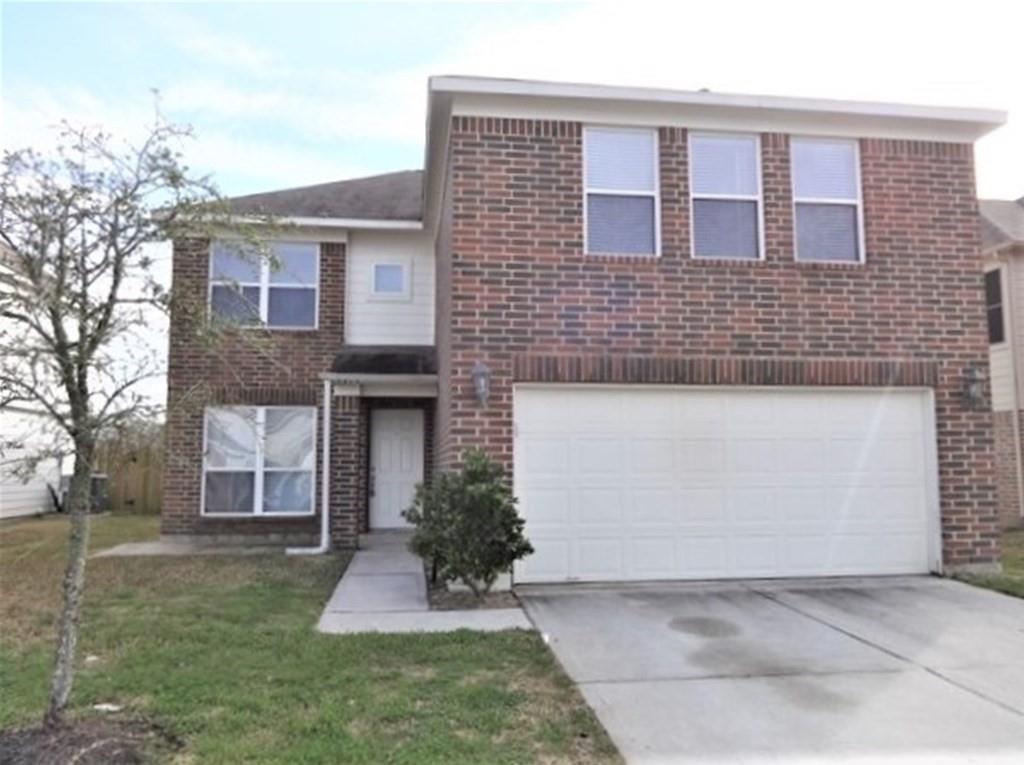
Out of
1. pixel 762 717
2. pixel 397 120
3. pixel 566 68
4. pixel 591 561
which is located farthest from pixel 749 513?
pixel 397 120

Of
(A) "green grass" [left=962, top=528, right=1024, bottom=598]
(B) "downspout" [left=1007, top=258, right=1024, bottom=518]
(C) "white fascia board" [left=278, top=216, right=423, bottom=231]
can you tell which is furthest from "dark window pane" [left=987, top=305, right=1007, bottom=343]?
(C) "white fascia board" [left=278, top=216, right=423, bottom=231]

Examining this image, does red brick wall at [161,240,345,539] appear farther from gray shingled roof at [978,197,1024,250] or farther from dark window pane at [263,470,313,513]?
gray shingled roof at [978,197,1024,250]

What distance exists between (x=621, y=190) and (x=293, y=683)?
616 cm

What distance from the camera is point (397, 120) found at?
11.6m

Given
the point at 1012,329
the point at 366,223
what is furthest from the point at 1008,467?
the point at 366,223

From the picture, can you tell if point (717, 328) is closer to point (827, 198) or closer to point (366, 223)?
point (827, 198)

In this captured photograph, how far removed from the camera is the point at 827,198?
29.4ft

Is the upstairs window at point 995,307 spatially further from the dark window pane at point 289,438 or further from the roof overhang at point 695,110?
the dark window pane at point 289,438

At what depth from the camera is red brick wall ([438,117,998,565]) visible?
27.0 ft

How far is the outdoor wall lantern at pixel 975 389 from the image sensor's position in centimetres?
876

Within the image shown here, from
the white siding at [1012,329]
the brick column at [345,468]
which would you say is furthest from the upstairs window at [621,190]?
the white siding at [1012,329]

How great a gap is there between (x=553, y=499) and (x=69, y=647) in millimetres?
5026

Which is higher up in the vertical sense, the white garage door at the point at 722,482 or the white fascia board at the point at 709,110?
the white fascia board at the point at 709,110

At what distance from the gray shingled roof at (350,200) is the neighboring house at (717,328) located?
4180 millimetres
